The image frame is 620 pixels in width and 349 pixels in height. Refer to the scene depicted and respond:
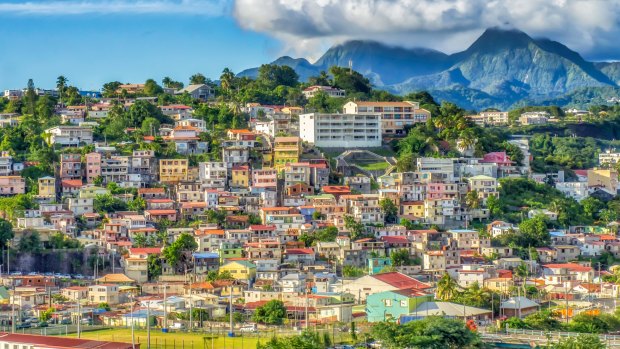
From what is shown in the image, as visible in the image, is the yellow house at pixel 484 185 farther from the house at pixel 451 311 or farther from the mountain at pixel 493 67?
the mountain at pixel 493 67

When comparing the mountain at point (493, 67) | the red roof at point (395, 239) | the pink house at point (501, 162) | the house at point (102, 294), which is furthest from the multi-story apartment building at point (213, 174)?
the mountain at point (493, 67)

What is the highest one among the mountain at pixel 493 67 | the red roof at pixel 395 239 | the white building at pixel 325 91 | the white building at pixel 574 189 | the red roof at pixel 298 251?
the mountain at pixel 493 67

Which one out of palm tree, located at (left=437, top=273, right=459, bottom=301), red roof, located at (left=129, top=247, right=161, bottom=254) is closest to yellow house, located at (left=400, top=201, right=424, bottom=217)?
palm tree, located at (left=437, top=273, right=459, bottom=301)

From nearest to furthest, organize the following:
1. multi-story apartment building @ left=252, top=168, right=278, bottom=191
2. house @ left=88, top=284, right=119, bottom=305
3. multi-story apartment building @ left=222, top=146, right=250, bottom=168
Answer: house @ left=88, top=284, right=119, bottom=305 < multi-story apartment building @ left=252, top=168, right=278, bottom=191 < multi-story apartment building @ left=222, top=146, right=250, bottom=168

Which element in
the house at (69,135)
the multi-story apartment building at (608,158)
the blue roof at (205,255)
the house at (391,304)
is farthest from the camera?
the multi-story apartment building at (608,158)

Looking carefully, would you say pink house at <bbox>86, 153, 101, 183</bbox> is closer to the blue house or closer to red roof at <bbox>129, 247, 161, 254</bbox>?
red roof at <bbox>129, 247, 161, 254</bbox>

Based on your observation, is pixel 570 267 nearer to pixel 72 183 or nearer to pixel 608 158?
pixel 72 183

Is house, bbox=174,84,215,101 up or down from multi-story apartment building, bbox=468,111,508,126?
up
